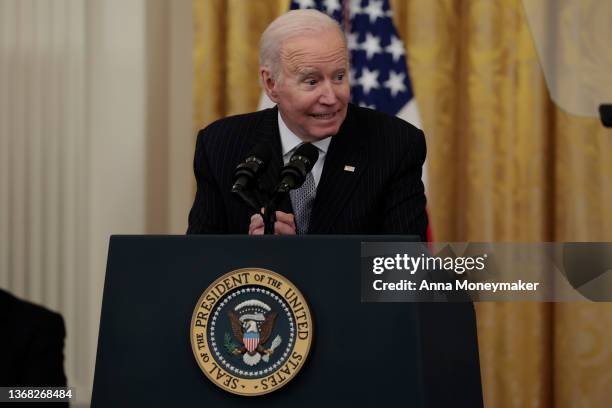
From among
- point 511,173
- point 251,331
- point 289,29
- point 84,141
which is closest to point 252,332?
point 251,331

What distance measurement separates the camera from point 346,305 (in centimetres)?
160

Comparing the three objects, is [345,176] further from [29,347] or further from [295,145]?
[29,347]

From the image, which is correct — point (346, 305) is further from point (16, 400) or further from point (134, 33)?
point (134, 33)

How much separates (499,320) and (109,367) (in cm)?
268

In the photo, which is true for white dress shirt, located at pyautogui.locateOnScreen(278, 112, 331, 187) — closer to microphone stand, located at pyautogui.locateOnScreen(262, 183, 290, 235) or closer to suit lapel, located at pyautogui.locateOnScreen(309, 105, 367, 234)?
suit lapel, located at pyautogui.locateOnScreen(309, 105, 367, 234)

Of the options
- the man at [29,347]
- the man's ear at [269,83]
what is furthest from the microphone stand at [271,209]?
the man at [29,347]

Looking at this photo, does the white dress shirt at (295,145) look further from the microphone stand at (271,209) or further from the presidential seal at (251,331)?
the presidential seal at (251,331)

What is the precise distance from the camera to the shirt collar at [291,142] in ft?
8.21

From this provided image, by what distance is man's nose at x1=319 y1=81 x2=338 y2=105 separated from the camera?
2.42m

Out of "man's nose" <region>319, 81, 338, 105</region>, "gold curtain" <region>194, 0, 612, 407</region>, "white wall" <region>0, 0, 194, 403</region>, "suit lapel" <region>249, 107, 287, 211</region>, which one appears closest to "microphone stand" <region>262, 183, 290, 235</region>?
"suit lapel" <region>249, 107, 287, 211</region>

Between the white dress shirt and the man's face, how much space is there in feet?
0.09

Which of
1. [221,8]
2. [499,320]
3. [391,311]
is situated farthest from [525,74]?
[391,311]

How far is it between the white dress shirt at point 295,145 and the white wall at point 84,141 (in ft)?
6.21

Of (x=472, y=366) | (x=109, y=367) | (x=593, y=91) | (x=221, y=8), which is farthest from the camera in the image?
(x=221, y=8)
